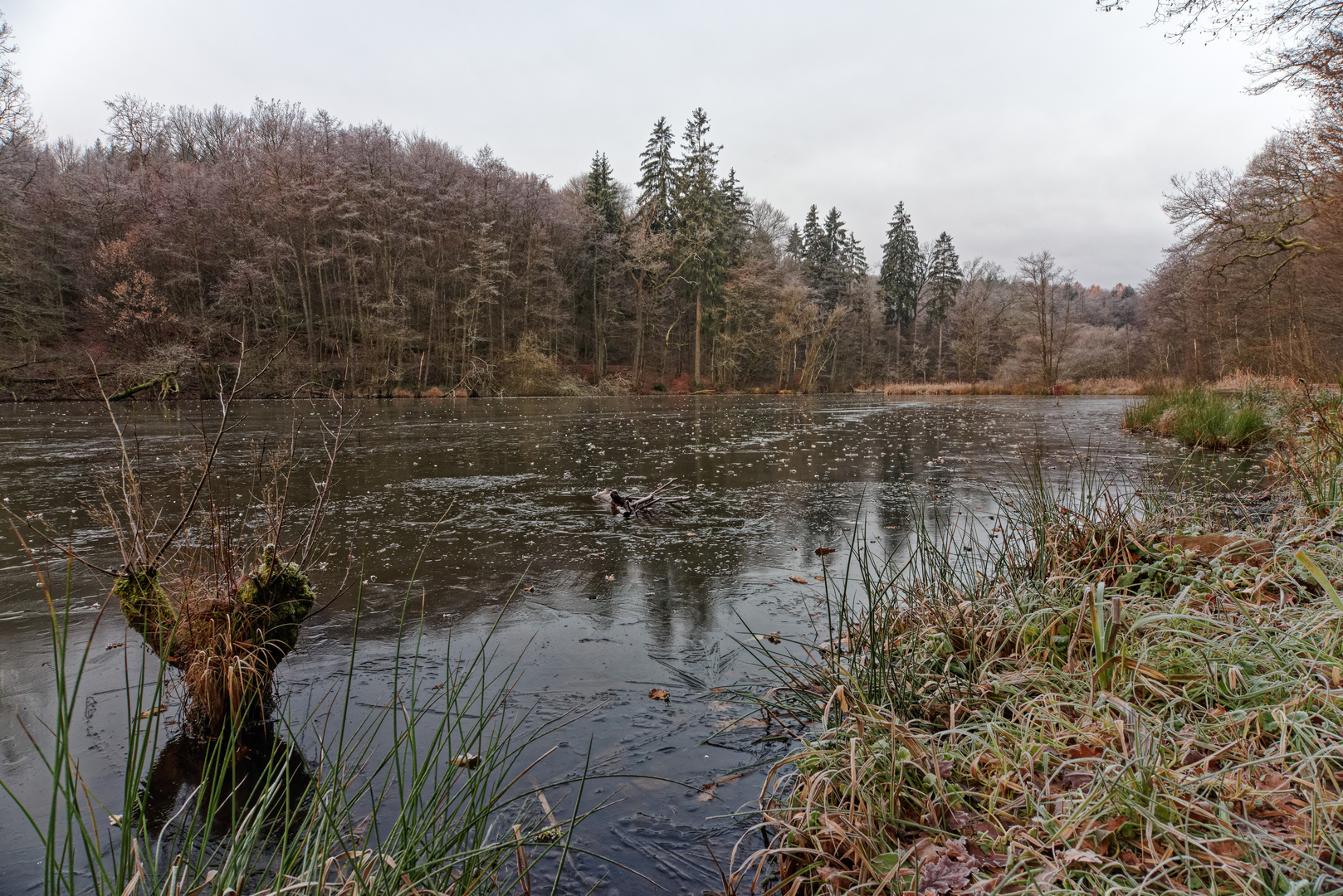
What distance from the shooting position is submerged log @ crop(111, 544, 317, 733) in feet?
10.2

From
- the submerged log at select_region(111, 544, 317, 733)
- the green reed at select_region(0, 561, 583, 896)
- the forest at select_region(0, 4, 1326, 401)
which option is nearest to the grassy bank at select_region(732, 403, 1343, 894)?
the green reed at select_region(0, 561, 583, 896)

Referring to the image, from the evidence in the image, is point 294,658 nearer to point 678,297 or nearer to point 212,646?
point 212,646

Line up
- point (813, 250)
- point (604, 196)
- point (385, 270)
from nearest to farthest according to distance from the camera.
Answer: point (385, 270), point (604, 196), point (813, 250)

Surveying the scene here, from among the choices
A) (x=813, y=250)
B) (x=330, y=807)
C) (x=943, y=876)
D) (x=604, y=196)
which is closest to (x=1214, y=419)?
(x=943, y=876)

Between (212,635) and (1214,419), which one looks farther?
(1214,419)

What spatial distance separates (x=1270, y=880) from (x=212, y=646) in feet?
12.8

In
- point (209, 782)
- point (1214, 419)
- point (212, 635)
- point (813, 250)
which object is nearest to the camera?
point (209, 782)

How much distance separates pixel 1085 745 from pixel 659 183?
160 ft

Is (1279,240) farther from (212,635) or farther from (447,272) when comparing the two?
(447,272)

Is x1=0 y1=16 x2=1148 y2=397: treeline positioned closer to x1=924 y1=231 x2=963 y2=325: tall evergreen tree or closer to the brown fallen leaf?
x1=924 y1=231 x2=963 y2=325: tall evergreen tree

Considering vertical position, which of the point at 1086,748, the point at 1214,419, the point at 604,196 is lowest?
the point at 1086,748

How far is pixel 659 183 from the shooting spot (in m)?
46.9

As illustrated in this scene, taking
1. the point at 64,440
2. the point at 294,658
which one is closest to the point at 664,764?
the point at 294,658

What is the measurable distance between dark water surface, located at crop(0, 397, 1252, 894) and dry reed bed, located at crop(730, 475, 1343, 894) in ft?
1.76
